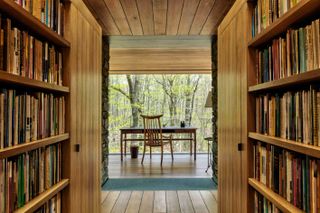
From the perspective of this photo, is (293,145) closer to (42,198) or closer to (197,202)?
(42,198)

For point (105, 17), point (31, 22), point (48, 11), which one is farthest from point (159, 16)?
point (31, 22)

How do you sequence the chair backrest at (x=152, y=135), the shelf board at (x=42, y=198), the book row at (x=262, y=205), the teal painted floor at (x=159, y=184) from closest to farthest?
the shelf board at (x=42, y=198), the book row at (x=262, y=205), the teal painted floor at (x=159, y=184), the chair backrest at (x=152, y=135)

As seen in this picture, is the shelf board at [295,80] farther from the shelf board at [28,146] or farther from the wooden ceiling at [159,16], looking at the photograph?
the wooden ceiling at [159,16]

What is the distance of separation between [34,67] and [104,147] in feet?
10.1

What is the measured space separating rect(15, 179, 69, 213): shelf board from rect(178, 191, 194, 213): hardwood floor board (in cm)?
173

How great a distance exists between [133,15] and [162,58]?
3.18 meters

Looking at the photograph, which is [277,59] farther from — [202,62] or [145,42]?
[202,62]

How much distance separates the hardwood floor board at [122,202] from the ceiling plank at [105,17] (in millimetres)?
2211

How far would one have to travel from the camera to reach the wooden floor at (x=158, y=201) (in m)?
3.14

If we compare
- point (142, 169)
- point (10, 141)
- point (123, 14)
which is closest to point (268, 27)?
point (10, 141)

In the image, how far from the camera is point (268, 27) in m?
1.52

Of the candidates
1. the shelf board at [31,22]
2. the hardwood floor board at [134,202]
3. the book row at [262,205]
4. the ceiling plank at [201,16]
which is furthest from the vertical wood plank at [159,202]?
the ceiling plank at [201,16]

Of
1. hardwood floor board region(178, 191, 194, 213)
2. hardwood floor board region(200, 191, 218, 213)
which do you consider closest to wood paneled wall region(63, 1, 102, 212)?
hardwood floor board region(178, 191, 194, 213)

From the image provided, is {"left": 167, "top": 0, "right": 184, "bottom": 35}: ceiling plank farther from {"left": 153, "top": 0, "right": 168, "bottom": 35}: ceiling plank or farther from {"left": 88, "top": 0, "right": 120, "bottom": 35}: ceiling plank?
{"left": 88, "top": 0, "right": 120, "bottom": 35}: ceiling plank
